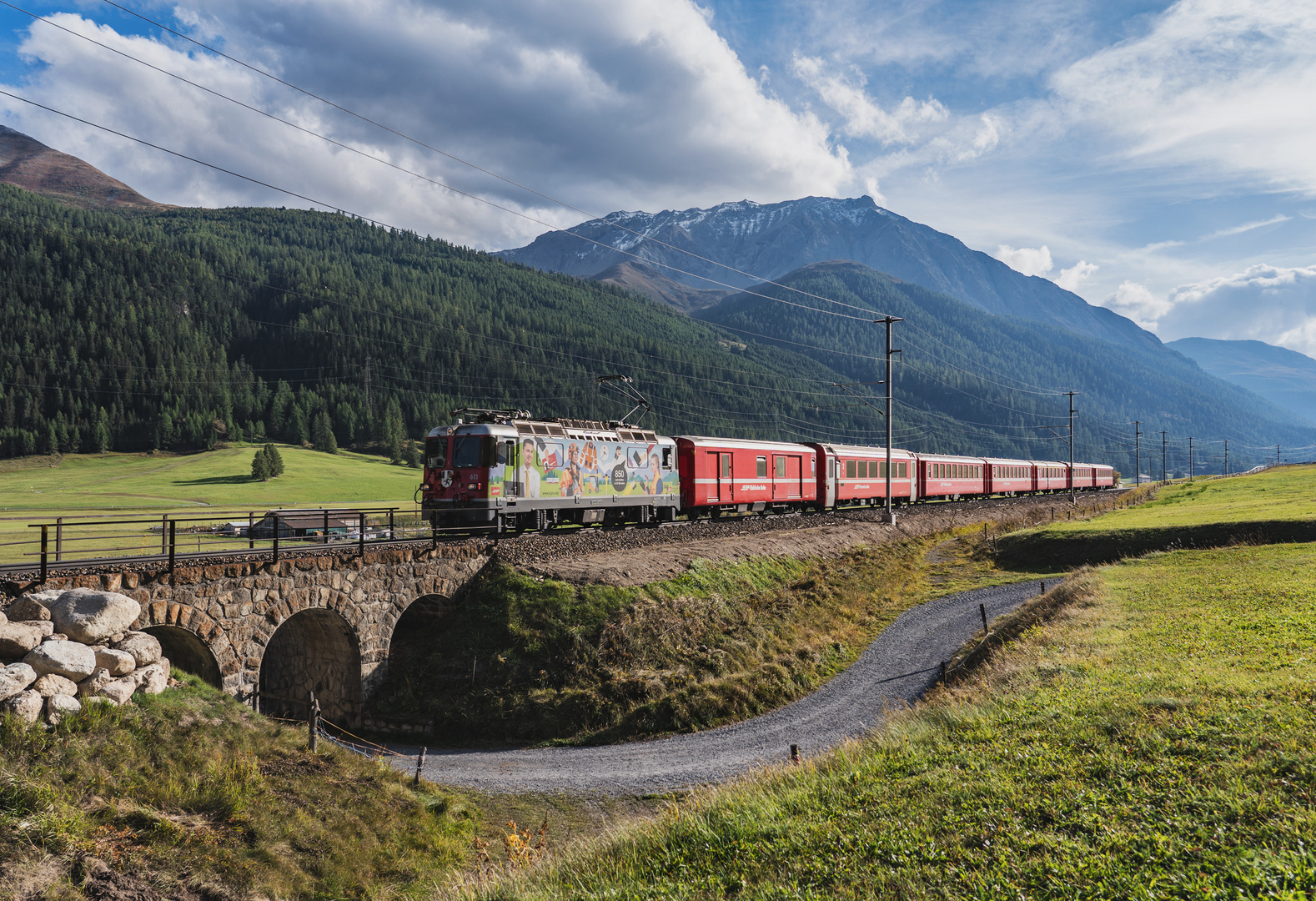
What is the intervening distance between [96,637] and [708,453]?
2526 cm

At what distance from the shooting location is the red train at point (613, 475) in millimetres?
23844

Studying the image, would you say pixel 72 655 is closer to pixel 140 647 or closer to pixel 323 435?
pixel 140 647

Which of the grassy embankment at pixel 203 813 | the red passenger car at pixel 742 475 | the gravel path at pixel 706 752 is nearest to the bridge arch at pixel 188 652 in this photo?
the grassy embankment at pixel 203 813

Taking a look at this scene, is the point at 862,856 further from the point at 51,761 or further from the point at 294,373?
the point at 294,373

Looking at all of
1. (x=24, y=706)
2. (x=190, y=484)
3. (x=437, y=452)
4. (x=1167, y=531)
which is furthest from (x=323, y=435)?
(x=24, y=706)

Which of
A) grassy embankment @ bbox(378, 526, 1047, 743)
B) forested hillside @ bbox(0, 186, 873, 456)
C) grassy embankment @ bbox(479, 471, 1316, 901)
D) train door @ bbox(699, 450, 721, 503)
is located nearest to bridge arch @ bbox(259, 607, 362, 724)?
grassy embankment @ bbox(378, 526, 1047, 743)

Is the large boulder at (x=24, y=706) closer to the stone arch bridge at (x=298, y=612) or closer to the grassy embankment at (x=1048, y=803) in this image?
the stone arch bridge at (x=298, y=612)

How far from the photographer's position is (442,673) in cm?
2023

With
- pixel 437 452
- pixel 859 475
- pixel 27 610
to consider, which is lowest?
pixel 27 610

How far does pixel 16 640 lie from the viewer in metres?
10.6

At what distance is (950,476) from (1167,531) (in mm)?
24117

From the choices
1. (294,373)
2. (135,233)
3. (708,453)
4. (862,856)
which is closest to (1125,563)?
(708,453)

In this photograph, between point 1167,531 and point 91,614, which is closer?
point 91,614

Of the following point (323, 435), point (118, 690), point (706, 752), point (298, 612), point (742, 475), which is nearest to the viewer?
point (118, 690)
